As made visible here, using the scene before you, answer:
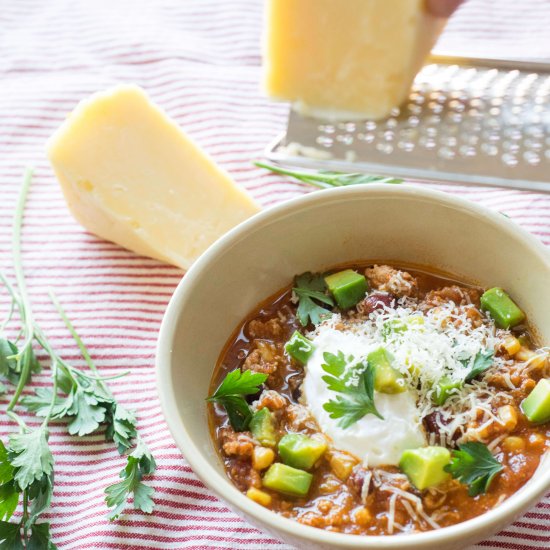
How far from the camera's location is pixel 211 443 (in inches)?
99.9

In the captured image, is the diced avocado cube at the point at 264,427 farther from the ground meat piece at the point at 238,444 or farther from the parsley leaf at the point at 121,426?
the parsley leaf at the point at 121,426

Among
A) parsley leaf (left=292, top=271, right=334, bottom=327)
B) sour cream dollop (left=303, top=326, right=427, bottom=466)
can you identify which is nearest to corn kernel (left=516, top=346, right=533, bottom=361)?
sour cream dollop (left=303, top=326, right=427, bottom=466)

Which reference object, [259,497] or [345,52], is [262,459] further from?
[345,52]

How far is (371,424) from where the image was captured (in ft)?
8.14

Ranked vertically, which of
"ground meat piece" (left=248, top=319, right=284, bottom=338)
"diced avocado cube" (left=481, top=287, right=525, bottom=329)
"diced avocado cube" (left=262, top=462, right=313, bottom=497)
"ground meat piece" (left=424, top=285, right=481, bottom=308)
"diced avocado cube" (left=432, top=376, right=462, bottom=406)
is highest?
"diced avocado cube" (left=481, top=287, right=525, bottom=329)

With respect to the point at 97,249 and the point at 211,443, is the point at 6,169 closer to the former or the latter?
the point at 97,249

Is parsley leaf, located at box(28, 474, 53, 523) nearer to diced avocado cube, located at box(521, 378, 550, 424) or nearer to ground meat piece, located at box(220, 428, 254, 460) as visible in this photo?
ground meat piece, located at box(220, 428, 254, 460)

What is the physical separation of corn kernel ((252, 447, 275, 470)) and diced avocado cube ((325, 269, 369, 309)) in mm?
596

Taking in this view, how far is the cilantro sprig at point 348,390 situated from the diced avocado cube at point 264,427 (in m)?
0.18

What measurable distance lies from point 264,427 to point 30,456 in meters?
0.86

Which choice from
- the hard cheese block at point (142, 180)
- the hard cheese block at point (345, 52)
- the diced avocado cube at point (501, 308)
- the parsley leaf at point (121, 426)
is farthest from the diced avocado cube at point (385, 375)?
the hard cheese block at point (142, 180)

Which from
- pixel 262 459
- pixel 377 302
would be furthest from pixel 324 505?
pixel 377 302

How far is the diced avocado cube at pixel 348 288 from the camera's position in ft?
9.14

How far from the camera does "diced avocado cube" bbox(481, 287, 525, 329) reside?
8.77 ft
